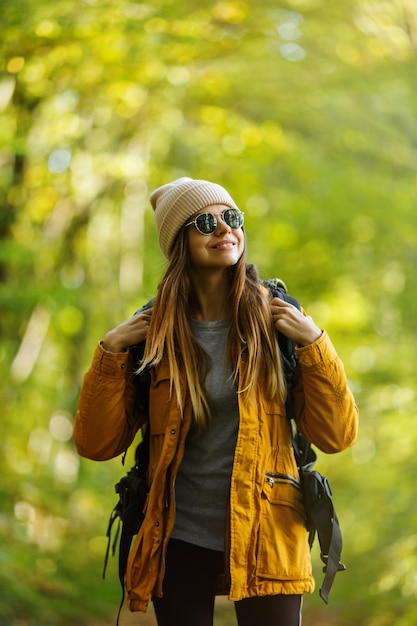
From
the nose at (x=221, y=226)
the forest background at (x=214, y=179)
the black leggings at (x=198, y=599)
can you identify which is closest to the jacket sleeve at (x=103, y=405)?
the black leggings at (x=198, y=599)

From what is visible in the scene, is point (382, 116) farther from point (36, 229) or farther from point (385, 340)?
point (36, 229)

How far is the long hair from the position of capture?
2.87 metres

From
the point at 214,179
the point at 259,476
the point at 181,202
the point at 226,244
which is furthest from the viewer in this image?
the point at 214,179

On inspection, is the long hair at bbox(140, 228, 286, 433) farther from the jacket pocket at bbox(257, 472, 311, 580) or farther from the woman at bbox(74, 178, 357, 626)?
the jacket pocket at bbox(257, 472, 311, 580)

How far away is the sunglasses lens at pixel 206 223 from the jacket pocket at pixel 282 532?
0.88m

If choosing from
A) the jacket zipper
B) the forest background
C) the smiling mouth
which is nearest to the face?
the smiling mouth

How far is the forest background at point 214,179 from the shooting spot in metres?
6.93

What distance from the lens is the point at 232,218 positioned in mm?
Answer: 3033

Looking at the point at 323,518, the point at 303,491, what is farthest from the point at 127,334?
the point at 323,518

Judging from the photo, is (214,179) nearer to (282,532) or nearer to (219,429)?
(219,429)

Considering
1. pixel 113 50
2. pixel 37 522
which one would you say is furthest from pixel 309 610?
pixel 113 50

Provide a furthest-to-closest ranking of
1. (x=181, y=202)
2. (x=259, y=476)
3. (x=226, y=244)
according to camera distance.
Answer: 1. (x=181, y=202)
2. (x=226, y=244)
3. (x=259, y=476)

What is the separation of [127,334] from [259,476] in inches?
27.7

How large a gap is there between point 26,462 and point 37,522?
76 cm
